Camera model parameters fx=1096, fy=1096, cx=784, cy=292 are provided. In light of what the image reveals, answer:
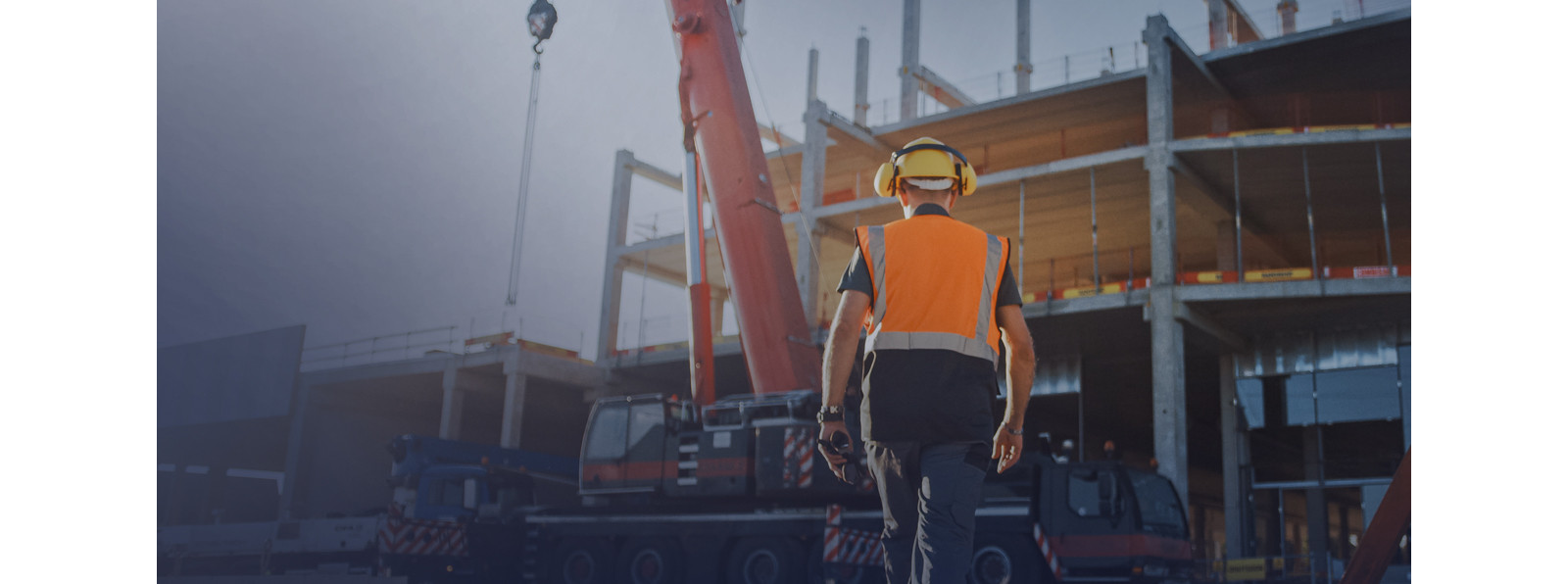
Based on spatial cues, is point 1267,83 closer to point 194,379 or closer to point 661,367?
point 661,367

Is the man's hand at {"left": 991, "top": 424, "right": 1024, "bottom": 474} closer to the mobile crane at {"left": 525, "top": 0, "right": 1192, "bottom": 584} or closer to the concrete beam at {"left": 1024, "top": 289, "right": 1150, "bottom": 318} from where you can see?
the mobile crane at {"left": 525, "top": 0, "right": 1192, "bottom": 584}

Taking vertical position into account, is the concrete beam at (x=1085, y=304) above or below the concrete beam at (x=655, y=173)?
below

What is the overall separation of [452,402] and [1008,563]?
70.0 feet

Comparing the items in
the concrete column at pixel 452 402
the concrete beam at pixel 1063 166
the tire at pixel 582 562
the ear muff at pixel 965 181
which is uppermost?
the concrete beam at pixel 1063 166

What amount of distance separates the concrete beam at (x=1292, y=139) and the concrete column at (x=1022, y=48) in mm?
3208

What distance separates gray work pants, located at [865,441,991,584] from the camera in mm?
2654

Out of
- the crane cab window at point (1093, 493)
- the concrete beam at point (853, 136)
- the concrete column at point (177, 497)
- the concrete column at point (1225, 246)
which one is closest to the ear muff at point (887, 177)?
the crane cab window at point (1093, 493)

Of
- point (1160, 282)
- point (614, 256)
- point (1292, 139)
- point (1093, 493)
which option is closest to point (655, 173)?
point (614, 256)

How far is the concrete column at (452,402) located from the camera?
28.1 m

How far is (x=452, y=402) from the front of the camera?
28.4m

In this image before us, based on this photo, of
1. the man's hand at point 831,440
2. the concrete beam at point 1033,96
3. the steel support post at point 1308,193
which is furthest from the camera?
the concrete beam at point 1033,96

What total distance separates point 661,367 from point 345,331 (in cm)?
1747

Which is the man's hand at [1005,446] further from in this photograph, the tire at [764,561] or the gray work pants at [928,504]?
the tire at [764,561]
